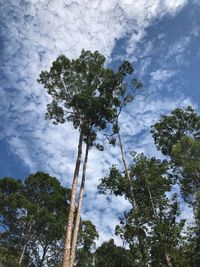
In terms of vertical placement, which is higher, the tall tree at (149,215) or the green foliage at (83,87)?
the green foliage at (83,87)

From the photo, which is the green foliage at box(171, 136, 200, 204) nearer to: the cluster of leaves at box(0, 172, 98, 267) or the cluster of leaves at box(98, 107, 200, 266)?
the cluster of leaves at box(98, 107, 200, 266)

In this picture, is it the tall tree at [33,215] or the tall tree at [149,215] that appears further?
the tall tree at [33,215]

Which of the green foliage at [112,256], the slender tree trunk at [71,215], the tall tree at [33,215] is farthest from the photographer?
the green foliage at [112,256]

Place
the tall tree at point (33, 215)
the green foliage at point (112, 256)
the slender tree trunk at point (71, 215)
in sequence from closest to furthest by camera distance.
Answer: the slender tree trunk at point (71, 215), the tall tree at point (33, 215), the green foliage at point (112, 256)

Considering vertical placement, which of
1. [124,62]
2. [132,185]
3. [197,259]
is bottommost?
[197,259]

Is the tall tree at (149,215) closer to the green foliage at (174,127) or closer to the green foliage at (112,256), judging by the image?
the green foliage at (174,127)

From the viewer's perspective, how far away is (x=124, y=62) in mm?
22250

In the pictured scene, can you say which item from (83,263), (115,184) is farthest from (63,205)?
(115,184)

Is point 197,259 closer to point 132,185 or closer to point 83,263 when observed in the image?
point 132,185

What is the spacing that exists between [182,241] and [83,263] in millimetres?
20995

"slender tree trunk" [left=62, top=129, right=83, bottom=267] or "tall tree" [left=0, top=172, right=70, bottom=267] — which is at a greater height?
"tall tree" [left=0, top=172, right=70, bottom=267]

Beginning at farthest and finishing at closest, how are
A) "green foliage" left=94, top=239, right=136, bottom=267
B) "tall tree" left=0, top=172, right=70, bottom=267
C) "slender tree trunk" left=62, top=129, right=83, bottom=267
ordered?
"green foliage" left=94, top=239, right=136, bottom=267, "tall tree" left=0, top=172, right=70, bottom=267, "slender tree trunk" left=62, top=129, right=83, bottom=267

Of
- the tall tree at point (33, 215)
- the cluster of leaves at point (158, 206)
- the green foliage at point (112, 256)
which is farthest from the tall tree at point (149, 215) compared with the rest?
the green foliage at point (112, 256)

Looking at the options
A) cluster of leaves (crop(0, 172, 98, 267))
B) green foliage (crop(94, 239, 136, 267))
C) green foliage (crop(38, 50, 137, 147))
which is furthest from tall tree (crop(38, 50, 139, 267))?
green foliage (crop(94, 239, 136, 267))
